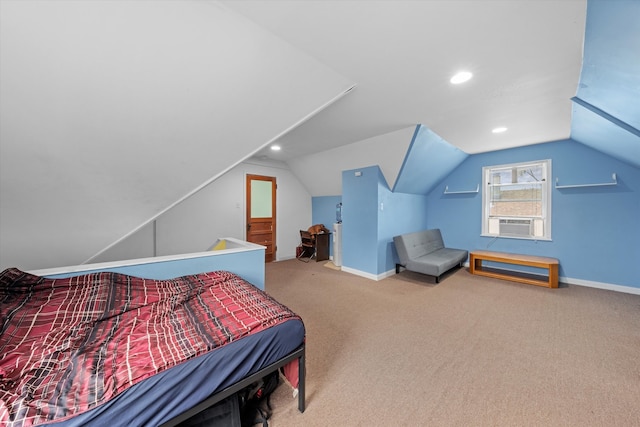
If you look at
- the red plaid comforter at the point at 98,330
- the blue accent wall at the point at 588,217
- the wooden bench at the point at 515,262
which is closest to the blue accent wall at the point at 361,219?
the wooden bench at the point at 515,262

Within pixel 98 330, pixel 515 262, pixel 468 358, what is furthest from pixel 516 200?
pixel 98 330

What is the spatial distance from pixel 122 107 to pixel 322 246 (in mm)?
4445

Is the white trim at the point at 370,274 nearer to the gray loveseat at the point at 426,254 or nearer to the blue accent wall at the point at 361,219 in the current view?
the blue accent wall at the point at 361,219

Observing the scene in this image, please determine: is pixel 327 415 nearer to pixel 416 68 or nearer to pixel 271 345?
pixel 271 345

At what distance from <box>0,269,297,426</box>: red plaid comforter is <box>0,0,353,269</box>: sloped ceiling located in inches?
27.0

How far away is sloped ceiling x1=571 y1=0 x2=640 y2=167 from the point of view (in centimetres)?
122

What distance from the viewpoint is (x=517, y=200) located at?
14.0 ft

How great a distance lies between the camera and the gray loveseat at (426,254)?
3.73 m

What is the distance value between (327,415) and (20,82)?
2512 millimetres

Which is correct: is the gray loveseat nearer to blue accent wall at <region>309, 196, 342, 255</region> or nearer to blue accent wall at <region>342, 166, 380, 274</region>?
blue accent wall at <region>342, 166, 380, 274</region>

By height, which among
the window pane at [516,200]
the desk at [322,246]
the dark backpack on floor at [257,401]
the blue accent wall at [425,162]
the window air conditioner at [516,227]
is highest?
the blue accent wall at [425,162]

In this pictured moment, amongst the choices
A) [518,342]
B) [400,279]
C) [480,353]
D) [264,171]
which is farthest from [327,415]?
[264,171]

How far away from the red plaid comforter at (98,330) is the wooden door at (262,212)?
10.6 ft

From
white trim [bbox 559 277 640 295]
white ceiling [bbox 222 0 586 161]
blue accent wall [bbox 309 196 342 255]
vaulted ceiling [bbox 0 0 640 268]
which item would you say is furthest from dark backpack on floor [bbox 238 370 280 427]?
white trim [bbox 559 277 640 295]
